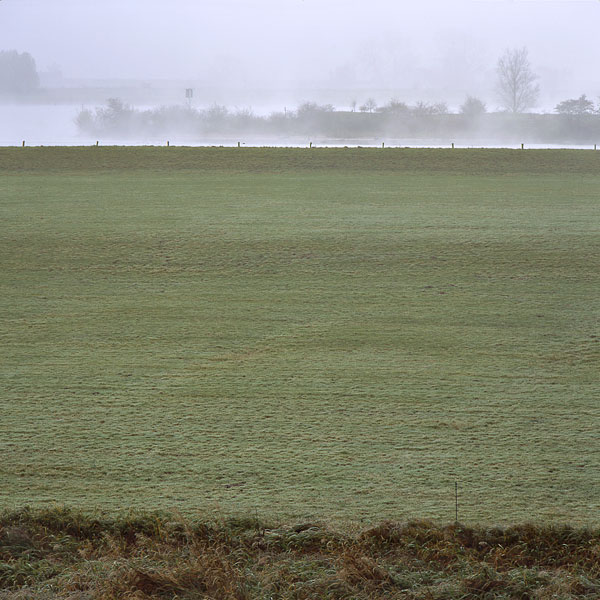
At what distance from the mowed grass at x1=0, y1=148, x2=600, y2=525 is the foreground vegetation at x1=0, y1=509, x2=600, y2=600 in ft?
0.89

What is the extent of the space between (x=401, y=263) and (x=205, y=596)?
7926 mm

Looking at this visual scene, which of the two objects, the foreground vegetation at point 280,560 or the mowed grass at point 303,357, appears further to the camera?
the mowed grass at point 303,357

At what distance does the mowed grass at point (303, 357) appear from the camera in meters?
4.05

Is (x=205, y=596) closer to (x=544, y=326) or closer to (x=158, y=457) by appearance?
(x=158, y=457)

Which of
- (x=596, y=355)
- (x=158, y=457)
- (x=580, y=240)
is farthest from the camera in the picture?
(x=580, y=240)

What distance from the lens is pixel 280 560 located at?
123 inches

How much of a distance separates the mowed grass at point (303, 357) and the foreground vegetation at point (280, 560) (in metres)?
0.27

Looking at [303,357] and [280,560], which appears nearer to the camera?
[280,560]

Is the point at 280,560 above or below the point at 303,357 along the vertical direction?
below

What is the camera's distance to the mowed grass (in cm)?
405

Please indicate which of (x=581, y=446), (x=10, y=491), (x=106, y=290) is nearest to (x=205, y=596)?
(x=10, y=491)

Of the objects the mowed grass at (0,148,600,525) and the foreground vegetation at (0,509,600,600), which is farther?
the mowed grass at (0,148,600,525)

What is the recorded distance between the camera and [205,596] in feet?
9.18

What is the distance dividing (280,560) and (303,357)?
133 inches
